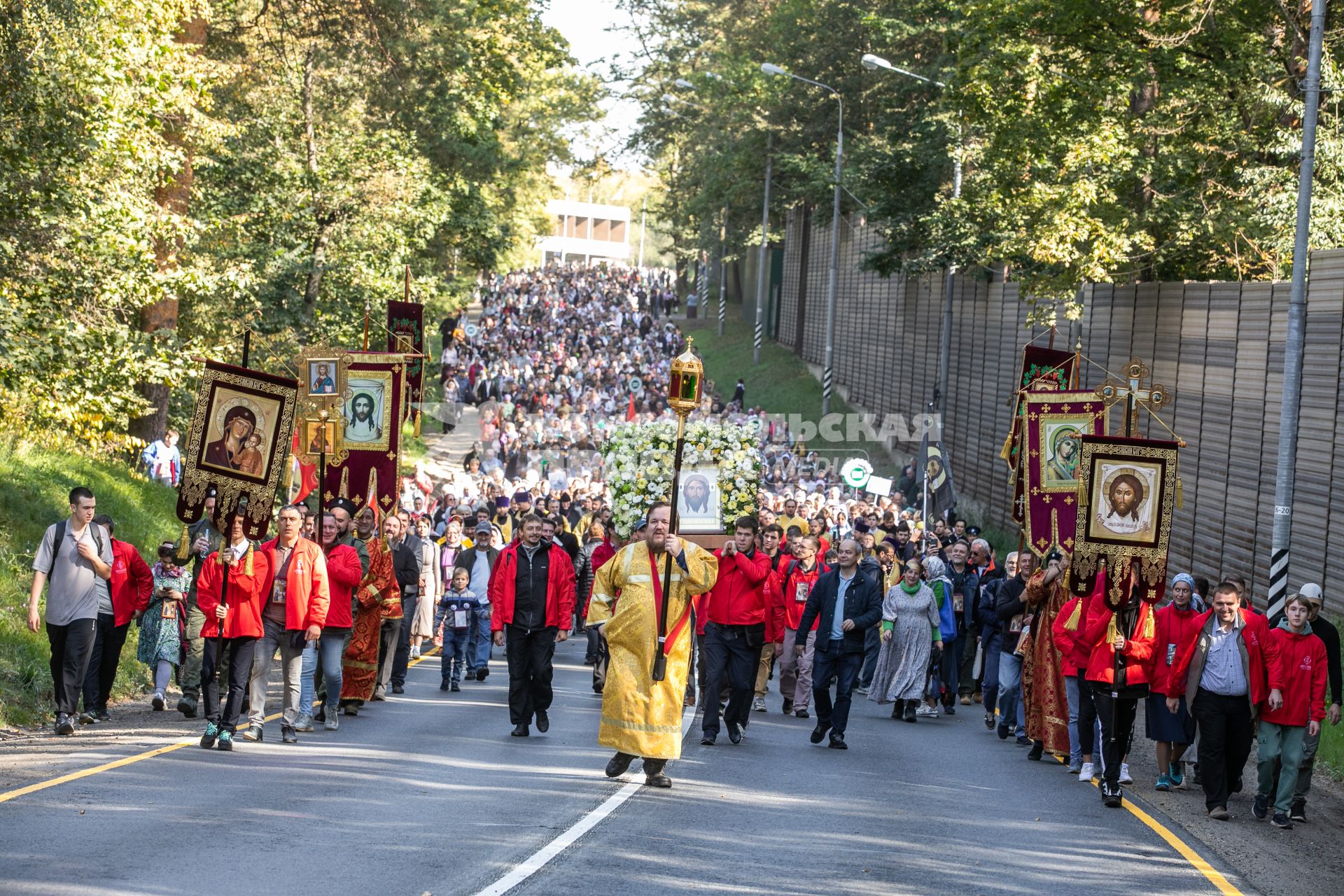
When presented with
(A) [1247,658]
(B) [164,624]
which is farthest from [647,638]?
(B) [164,624]

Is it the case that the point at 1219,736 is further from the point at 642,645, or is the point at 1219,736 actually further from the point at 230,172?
the point at 230,172

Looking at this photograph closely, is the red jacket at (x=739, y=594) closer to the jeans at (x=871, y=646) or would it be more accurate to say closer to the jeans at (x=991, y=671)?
the jeans at (x=871, y=646)

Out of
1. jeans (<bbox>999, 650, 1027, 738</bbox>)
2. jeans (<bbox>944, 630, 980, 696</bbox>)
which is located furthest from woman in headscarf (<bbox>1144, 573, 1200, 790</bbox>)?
jeans (<bbox>944, 630, 980, 696</bbox>)

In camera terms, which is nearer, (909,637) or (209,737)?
(209,737)

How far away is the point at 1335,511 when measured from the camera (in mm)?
18750

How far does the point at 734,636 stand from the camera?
48.9ft

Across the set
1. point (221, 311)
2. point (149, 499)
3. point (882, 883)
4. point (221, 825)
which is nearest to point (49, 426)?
point (149, 499)

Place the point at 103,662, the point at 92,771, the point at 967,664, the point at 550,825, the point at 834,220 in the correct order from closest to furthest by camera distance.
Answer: the point at 550,825, the point at 92,771, the point at 103,662, the point at 967,664, the point at 834,220

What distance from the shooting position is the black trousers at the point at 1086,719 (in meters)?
13.7

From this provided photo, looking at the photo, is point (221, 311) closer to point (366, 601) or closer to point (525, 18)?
point (525, 18)

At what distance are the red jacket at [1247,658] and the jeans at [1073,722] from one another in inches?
38.8

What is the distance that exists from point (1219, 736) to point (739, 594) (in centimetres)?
426

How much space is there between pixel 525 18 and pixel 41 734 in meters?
26.4

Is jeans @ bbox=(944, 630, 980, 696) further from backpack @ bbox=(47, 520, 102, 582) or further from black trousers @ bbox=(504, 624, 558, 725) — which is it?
backpack @ bbox=(47, 520, 102, 582)
